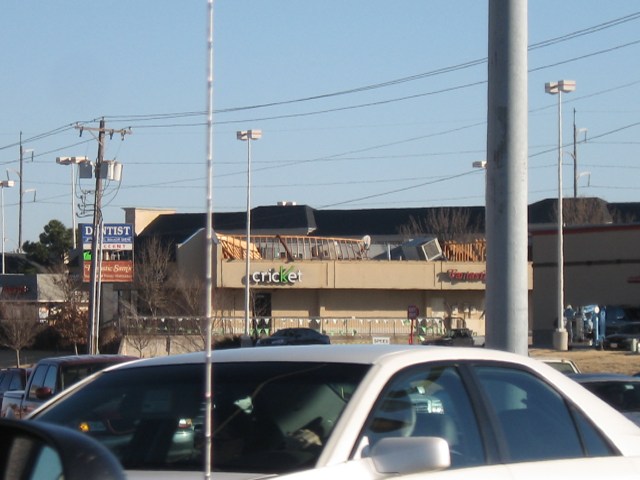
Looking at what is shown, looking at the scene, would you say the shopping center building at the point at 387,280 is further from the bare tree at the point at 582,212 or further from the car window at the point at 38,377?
the car window at the point at 38,377

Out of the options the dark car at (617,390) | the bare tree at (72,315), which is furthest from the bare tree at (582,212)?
the dark car at (617,390)

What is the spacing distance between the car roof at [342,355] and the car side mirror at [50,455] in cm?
187

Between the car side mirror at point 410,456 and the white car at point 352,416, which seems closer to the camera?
the car side mirror at point 410,456

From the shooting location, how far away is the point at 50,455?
264cm

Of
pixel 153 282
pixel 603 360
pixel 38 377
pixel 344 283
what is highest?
pixel 344 283

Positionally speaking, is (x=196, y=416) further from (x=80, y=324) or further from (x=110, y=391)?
(x=80, y=324)

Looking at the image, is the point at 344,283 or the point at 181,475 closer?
the point at 181,475

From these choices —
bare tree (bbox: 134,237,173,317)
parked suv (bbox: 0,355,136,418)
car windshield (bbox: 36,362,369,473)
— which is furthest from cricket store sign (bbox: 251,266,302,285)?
car windshield (bbox: 36,362,369,473)

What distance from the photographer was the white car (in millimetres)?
3988

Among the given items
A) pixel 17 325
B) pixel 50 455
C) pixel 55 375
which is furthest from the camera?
pixel 17 325

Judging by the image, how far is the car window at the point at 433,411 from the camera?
14.3 ft

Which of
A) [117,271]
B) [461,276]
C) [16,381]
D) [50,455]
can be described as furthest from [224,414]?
[461,276]

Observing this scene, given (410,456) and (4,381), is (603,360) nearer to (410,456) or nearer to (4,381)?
(4,381)

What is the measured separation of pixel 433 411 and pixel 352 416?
2.29ft
